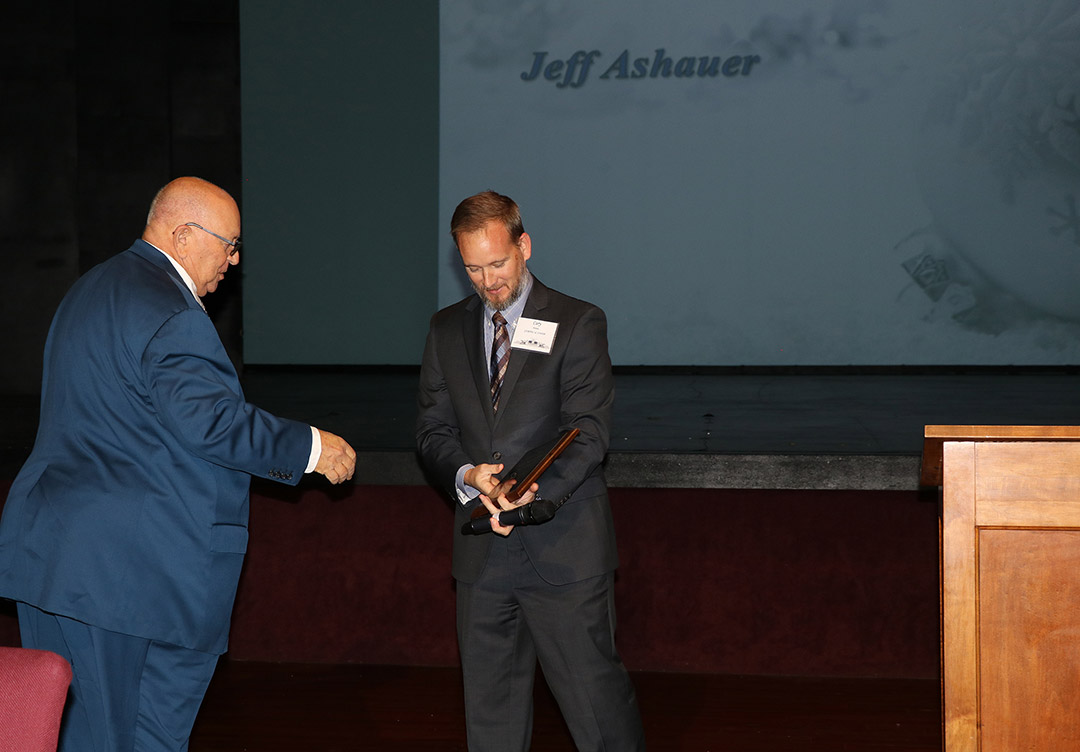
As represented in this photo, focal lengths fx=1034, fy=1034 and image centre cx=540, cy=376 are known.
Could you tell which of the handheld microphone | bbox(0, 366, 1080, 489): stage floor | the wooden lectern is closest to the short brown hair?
the handheld microphone

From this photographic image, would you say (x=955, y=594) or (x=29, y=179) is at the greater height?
(x=29, y=179)

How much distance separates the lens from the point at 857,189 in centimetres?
742

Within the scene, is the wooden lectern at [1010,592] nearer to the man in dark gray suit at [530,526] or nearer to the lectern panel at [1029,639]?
the lectern panel at [1029,639]

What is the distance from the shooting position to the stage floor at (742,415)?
329 centimetres

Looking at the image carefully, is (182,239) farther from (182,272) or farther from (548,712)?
(548,712)

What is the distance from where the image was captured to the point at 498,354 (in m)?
2.19

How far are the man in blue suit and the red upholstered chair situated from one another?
2.29ft

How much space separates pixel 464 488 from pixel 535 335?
0.35 meters

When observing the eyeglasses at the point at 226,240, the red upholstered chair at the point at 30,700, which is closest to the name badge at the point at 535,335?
the eyeglasses at the point at 226,240

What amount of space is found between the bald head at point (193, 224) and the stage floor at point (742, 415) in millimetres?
1474

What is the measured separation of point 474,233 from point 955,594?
3.56ft

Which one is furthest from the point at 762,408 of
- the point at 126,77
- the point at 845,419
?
the point at 126,77

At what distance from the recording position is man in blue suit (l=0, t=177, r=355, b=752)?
1.86m

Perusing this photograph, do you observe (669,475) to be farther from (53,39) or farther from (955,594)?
(53,39)
